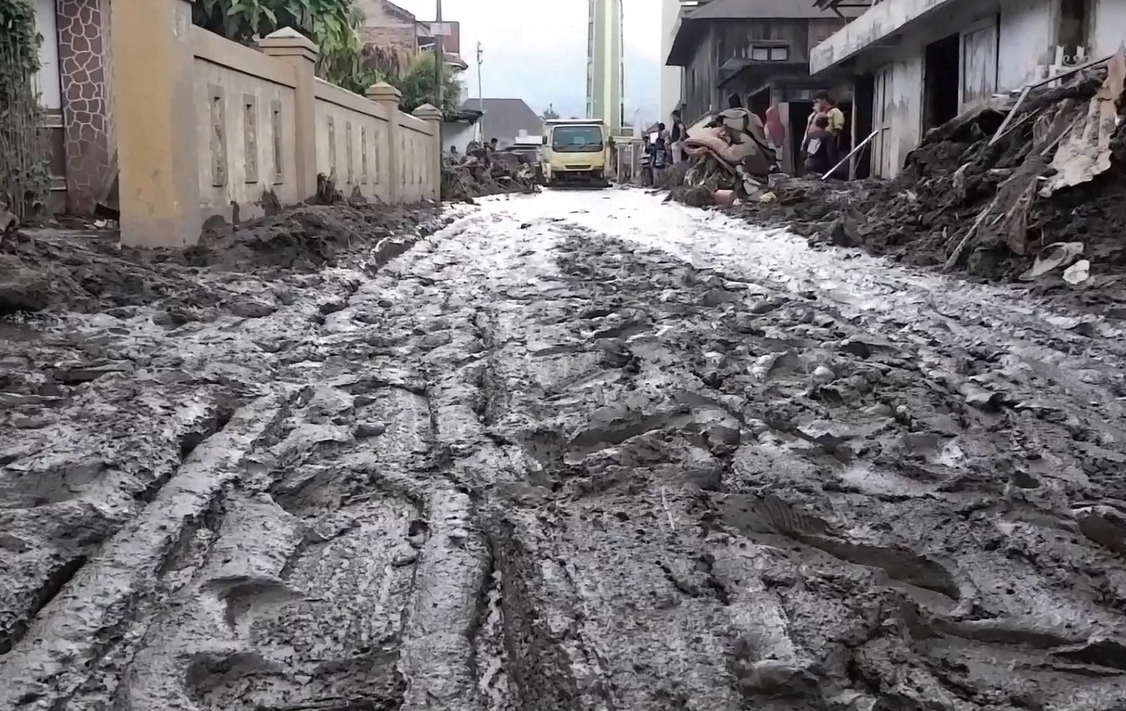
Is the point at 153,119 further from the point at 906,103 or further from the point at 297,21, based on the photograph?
the point at 906,103

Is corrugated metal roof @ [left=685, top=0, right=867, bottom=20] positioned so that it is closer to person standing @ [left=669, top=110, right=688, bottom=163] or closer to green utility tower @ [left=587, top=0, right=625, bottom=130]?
person standing @ [left=669, top=110, right=688, bottom=163]

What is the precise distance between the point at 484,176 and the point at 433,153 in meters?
8.87

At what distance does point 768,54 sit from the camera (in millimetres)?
29719

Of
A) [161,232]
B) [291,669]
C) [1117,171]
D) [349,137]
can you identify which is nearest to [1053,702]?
[291,669]

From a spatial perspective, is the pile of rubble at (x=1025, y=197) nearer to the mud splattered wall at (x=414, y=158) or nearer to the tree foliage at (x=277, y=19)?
the tree foliage at (x=277, y=19)

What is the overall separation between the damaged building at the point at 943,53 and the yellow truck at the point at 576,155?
435 inches

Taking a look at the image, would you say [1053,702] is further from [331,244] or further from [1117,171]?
[331,244]

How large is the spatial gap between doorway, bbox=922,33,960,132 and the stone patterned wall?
1271 cm

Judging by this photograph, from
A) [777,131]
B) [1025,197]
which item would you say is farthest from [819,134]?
[1025,197]

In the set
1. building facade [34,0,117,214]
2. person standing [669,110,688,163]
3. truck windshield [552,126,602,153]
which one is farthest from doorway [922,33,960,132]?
truck windshield [552,126,602,153]

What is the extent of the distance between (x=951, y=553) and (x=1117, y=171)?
581 centimetres

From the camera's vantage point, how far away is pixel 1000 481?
2.78 m

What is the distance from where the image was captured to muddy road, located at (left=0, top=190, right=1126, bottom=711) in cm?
184

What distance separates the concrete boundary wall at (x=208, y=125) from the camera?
23.6 feet
